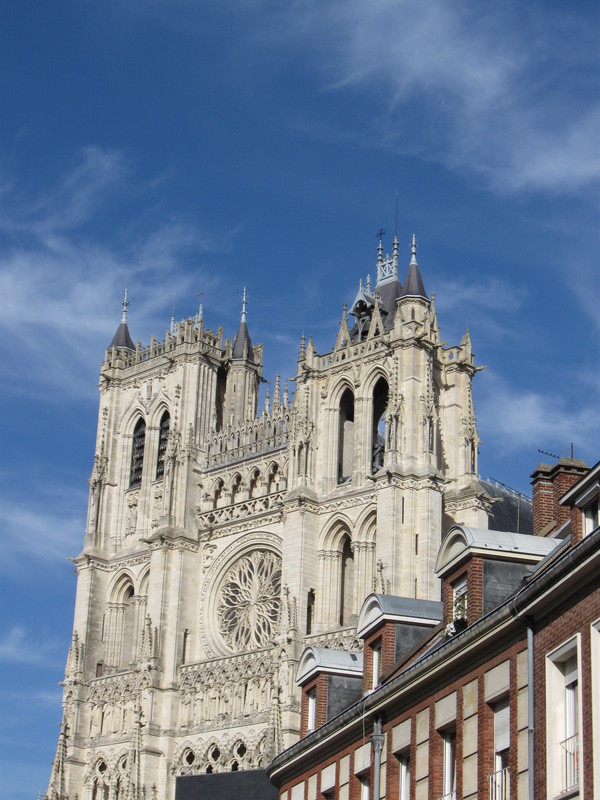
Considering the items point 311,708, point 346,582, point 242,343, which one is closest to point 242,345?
point 242,343

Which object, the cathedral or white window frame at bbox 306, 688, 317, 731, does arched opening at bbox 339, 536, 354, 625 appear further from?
white window frame at bbox 306, 688, 317, 731

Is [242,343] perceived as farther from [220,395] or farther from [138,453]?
→ [138,453]

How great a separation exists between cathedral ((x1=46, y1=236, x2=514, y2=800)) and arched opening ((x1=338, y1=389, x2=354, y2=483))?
101mm

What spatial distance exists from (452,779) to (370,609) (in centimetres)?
723

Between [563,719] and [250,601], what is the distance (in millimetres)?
43612

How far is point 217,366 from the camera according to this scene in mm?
70688

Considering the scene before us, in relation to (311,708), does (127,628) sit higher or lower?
higher

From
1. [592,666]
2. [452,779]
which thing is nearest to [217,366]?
[452,779]

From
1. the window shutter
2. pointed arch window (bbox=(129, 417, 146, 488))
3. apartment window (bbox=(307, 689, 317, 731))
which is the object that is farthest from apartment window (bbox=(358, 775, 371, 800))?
pointed arch window (bbox=(129, 417, 146, 488))

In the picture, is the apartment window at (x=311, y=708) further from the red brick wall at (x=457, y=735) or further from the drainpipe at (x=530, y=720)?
the drainpipe at (x=530, y=720)

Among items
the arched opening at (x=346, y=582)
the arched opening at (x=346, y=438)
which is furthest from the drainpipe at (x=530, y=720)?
the arched opening at (x=346, y=438)

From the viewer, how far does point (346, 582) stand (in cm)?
5997

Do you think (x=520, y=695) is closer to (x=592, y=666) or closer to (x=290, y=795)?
(x=592, y=666)

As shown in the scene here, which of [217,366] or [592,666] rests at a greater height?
[217,366]
